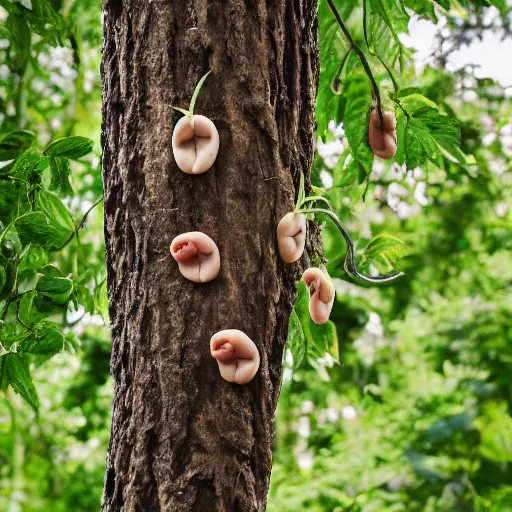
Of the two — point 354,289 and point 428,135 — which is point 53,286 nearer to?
point 428,135

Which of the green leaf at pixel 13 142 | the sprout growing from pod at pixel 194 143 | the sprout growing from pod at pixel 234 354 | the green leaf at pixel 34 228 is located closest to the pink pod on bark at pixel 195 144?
the sprout growing from pod at pixel 194 143

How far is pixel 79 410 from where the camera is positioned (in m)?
3.52

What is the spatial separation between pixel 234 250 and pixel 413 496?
3.15m

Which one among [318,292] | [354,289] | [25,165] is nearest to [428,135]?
[318,292]

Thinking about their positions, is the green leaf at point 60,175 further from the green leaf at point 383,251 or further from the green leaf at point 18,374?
the green leaf at point 383,251

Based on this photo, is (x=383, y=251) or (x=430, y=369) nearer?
(x=383, y=251)

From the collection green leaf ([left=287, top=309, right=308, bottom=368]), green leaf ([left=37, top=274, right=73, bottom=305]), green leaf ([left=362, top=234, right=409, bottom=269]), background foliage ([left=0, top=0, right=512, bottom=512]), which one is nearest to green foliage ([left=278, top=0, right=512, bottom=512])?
background foliage ([left=0, top=0, right=512, bottom=512])

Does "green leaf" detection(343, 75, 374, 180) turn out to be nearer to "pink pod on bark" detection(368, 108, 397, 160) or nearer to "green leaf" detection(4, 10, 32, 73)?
"pink pod on bark" detection(368, 108, 397, 160)

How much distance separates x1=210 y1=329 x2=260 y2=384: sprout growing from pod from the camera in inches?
24.1

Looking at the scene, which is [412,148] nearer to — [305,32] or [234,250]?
[305,32]

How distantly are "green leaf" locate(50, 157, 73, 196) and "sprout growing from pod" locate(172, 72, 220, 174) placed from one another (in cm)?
38

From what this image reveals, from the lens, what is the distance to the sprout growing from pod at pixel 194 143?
0.65 m

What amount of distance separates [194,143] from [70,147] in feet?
1.17

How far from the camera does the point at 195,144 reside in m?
0.65
